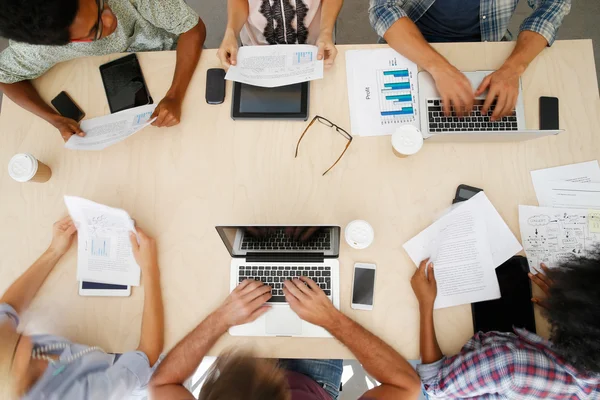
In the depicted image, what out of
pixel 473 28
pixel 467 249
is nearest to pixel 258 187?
pixel 467 249

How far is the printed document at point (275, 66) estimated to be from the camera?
1046 millimetres

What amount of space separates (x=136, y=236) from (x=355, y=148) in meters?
0.66

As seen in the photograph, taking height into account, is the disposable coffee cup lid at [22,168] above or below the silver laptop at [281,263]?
above

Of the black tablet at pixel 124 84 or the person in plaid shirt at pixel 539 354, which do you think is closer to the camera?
the person in plaid shirt at pixel 539 354

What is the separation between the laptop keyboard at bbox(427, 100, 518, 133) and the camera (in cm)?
102

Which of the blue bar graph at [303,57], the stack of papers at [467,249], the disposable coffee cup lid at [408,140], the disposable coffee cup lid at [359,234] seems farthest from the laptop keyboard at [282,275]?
the blue bar graph at [303,57]

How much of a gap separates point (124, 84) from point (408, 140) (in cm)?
87

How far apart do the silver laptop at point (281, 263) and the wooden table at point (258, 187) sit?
29 millimetres

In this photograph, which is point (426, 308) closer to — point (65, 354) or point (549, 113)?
point (549, 113)

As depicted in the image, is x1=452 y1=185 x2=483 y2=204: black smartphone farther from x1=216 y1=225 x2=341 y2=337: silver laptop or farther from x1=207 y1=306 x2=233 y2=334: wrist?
x1=207 y1=306 x2=233 y2=334: wrist

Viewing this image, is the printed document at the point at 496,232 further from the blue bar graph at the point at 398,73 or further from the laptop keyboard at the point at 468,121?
the blue bar graph at the point at 398,73

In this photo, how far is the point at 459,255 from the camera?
97 centimetres

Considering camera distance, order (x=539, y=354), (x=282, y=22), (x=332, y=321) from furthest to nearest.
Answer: (x=282, y=22), (x=332, y=321), (x=539, y=354)

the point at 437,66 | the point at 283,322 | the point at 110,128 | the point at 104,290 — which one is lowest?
the point at 283,322
